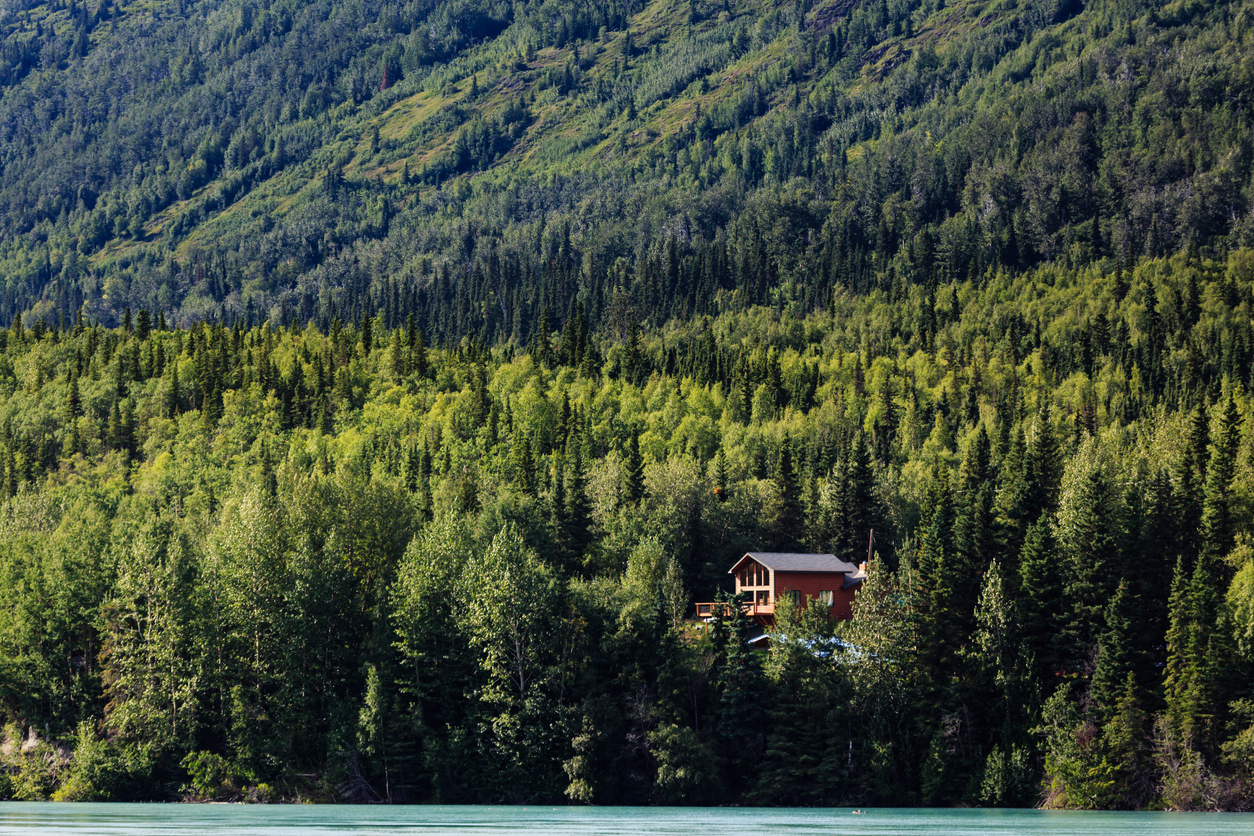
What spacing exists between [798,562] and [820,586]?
275 centimetres

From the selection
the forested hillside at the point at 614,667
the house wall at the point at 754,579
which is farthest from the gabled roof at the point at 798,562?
the forested hillside at the point at 614,667

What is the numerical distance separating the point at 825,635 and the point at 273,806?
36.8 metres

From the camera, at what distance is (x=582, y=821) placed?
76.7 metres

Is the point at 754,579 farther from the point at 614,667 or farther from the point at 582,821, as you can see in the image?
the point at 582,821

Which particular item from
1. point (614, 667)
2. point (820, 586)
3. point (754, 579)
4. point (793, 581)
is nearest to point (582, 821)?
point (614, 667)

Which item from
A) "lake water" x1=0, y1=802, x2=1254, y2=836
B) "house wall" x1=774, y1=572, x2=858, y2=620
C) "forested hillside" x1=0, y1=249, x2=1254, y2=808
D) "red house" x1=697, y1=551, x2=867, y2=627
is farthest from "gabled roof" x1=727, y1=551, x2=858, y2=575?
"lake water" x1=0, y1=802, x2=1254, y2=836

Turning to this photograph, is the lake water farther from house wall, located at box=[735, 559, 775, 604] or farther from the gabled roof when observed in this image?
house wall, located at box=[735, 559, 775, 604]

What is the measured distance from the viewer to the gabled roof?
4808 inches

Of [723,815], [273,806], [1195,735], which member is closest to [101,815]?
[273,806]

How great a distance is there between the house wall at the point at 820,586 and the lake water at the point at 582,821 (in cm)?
3534

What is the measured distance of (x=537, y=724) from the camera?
89.3 metres

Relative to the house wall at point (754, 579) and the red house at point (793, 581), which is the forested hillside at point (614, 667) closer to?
the red house at point (793, 581)

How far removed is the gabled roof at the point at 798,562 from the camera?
401ft

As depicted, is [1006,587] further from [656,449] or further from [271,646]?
[656,449]
